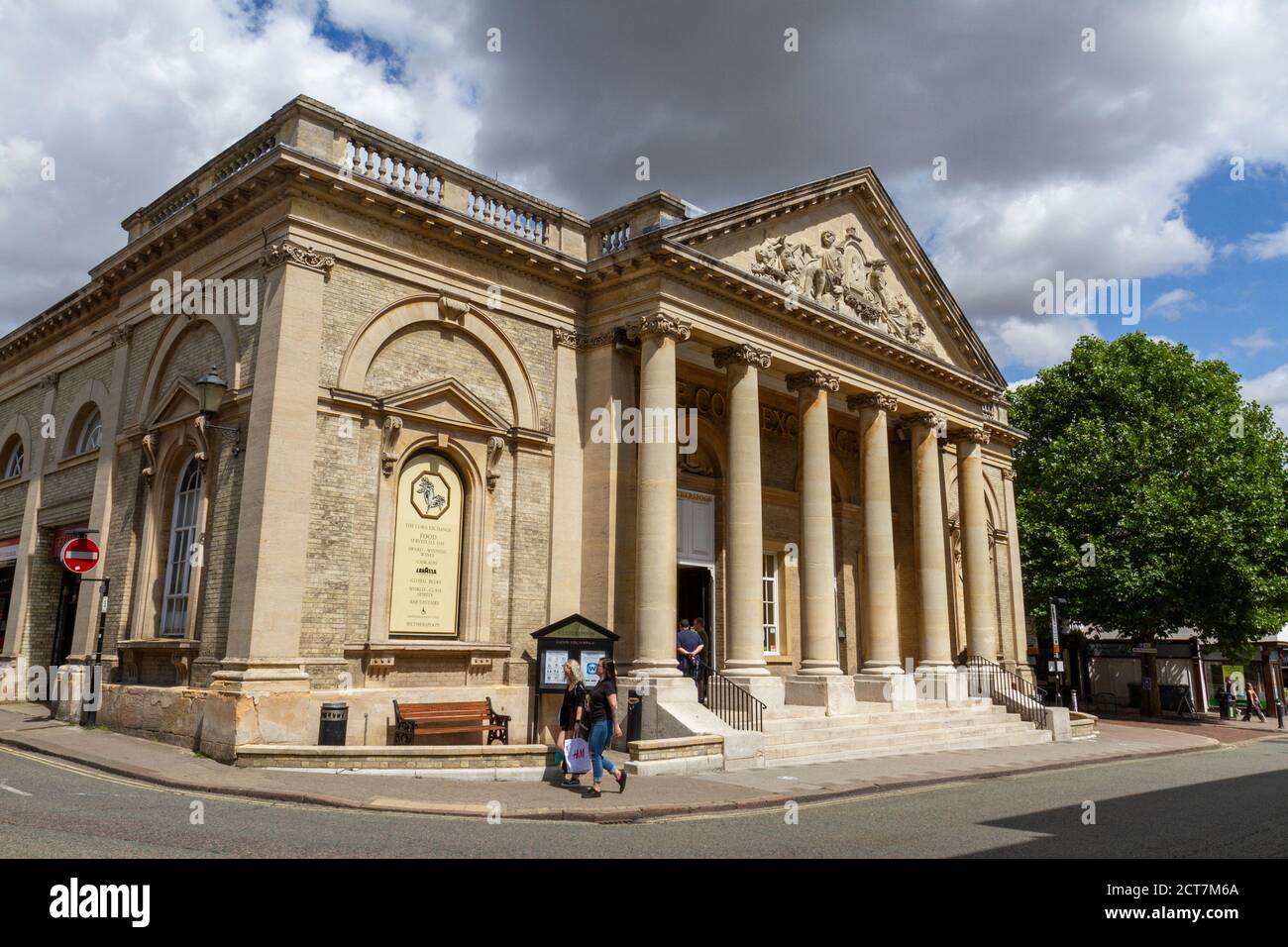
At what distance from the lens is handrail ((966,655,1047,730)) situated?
71.9 ft

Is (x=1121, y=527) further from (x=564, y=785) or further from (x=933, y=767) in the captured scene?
(x=564, y=785)

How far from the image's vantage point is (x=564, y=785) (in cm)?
1166

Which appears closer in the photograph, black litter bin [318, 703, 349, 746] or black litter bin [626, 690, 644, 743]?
black litter bin [318, 703, 349, 746]

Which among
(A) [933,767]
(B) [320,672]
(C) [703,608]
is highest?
(C) [703,608]

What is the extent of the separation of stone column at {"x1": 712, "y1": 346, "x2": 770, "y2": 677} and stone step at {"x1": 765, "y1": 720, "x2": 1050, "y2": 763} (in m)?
1.77

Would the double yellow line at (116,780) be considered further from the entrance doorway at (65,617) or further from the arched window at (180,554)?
the entrance doorway at (65,617)

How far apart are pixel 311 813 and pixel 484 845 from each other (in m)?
2.42

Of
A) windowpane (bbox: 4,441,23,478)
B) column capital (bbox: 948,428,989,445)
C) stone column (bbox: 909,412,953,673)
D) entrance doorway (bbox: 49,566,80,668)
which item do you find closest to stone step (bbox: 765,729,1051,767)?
stone column (bbox: 909,412,953,673)

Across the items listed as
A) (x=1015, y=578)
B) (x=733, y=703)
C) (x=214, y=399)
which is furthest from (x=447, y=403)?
(x=1015, y=578)

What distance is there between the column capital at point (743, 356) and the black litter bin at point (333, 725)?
1014 centimetres

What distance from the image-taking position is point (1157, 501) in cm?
2908

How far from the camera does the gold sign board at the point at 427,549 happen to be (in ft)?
50.8

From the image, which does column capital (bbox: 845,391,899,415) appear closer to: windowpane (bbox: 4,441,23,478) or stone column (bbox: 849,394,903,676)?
stone column (bbox: 849,394,903,676)
